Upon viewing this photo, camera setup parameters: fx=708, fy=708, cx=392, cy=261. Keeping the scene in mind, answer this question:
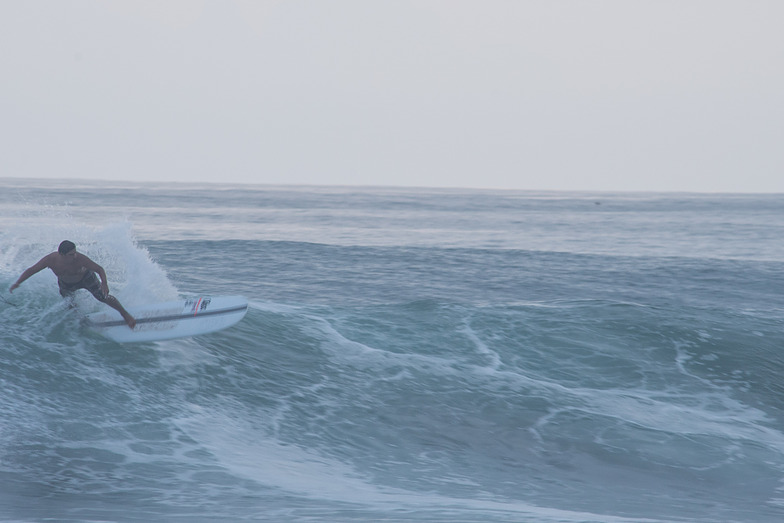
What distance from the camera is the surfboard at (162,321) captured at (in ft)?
38.8

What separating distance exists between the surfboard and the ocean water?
24 cm

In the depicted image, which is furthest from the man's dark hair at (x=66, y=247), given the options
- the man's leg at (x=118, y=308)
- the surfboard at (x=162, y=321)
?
the surfboard at (x=162, y=321)

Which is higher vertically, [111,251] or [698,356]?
[111,251]

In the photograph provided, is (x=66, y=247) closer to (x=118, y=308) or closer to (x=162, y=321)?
(x=118, y=308)

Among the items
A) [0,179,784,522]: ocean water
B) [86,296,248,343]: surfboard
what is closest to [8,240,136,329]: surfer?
[86,296,248,343]: surfboard

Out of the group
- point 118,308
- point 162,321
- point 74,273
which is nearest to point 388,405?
point 162,321

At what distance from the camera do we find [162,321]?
1190 centimetres

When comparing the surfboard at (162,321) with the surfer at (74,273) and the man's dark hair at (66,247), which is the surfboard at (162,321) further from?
the man's dark hair at (66,247)

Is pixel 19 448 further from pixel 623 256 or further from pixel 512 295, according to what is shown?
pixel 623 256

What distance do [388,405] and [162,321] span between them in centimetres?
405

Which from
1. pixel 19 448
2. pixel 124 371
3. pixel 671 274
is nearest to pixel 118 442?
pixel 19 448

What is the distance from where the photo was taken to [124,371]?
36.6 ft

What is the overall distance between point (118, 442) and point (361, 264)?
16316 millimetres

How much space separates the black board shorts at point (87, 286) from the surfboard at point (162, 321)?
2.33 feet
